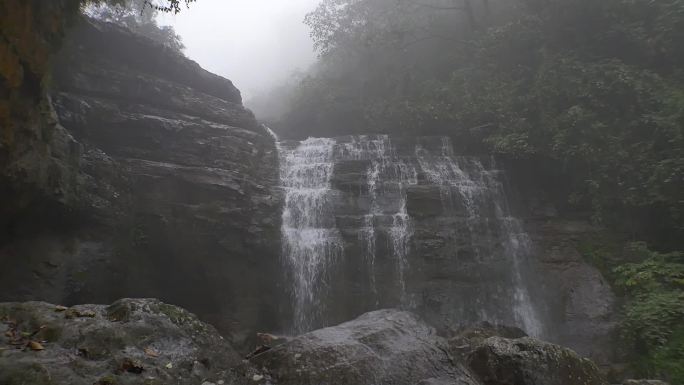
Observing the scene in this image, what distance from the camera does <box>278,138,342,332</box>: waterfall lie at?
41.3 feet

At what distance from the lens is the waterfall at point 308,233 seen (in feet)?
41.3

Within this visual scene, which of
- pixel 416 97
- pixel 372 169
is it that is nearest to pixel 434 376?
pixel 372 169

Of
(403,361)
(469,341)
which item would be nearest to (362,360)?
(403,361)

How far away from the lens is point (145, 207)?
1253 cm

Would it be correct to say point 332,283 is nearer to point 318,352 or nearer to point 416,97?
point 318,352

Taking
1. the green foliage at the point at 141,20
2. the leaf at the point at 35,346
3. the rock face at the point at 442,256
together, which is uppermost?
the green foliage at the point at 141,20

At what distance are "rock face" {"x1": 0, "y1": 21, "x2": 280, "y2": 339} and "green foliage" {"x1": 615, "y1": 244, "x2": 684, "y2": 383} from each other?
859cm

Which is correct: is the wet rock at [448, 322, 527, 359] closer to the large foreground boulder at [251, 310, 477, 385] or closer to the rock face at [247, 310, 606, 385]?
the rock face at [247, 310, 606, 385]

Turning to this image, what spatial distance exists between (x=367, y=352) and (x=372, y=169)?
10764mm

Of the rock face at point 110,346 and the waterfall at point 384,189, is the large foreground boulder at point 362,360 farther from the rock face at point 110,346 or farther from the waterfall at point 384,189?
the waterfall at point 384,189

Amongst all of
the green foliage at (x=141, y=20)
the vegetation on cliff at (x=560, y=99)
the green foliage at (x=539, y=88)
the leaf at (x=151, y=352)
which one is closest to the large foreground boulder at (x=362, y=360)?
the leaf at (x=151, y=352)

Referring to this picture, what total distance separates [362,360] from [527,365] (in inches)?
72.5

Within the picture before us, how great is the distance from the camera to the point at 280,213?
13.8 m

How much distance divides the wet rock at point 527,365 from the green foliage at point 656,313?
4.07 metres
